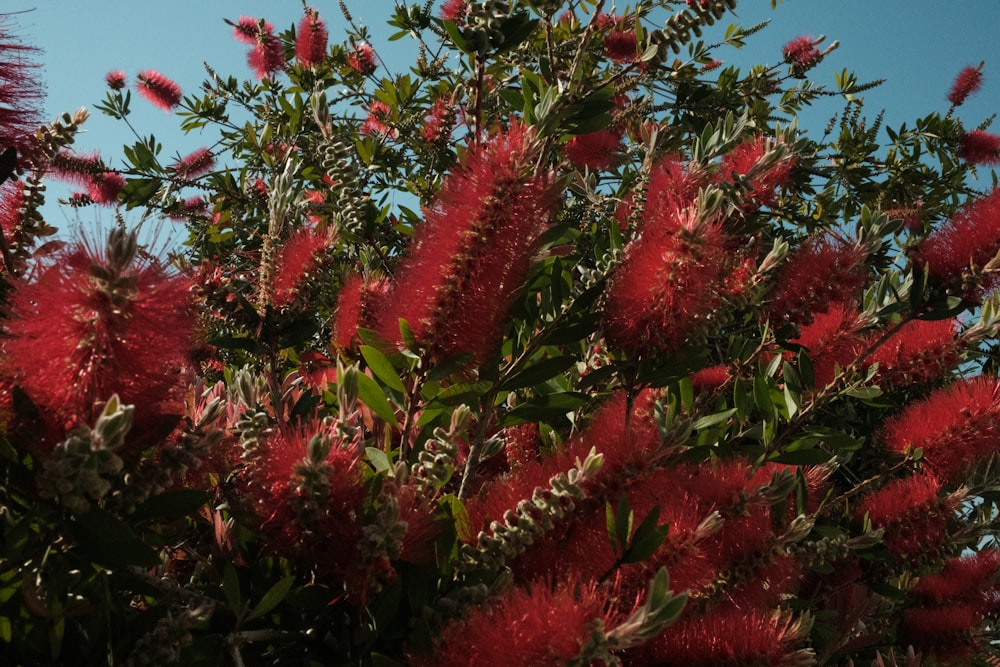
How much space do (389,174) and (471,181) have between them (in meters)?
2.61

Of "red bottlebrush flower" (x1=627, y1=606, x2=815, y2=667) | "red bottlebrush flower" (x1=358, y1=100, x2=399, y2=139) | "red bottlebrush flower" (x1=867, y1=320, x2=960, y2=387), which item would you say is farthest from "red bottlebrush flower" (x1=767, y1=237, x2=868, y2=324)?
"red bottlebrush flower" (x1=358, y1=100, x2=399, y2=139)

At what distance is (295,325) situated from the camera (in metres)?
1.47

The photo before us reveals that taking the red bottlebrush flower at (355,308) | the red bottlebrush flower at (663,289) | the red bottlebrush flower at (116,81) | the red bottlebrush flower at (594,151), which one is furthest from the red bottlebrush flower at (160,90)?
the red bottlebrush flower at (663,289)

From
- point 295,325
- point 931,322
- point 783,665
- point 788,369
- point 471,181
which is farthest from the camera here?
point 931,322

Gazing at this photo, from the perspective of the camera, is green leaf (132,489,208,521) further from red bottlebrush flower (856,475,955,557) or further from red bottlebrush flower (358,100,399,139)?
red bottlebrush flower (358,100,399,139)

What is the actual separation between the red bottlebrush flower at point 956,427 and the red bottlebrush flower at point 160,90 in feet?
14.4

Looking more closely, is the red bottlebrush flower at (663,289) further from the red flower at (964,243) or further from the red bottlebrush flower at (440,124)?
the red bottlebrush flower at (440,124)

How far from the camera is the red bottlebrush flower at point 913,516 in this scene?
5.85 feet

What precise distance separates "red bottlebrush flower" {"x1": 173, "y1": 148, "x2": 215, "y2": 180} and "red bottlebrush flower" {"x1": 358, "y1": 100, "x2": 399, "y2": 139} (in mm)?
802

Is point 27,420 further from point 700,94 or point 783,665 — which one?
point 700,94

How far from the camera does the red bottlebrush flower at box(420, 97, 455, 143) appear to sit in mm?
2828

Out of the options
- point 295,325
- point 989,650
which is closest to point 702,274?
point 295,325

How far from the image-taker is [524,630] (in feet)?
2.71

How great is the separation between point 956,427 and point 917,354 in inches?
7.7
